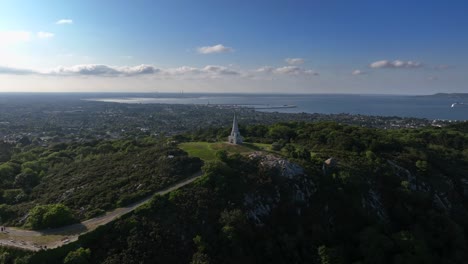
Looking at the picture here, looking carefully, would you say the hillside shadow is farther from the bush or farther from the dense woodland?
the dense woodland

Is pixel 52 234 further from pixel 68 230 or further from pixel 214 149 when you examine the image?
pixel 214 149

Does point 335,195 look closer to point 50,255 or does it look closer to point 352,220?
point 352,220

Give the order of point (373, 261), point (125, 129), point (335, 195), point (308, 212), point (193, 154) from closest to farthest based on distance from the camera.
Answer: point (373, 261)
point (308, 212)
point (335, 195)
point (193, 154)
point (125, 129)

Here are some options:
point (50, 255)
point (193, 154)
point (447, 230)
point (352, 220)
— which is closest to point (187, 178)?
point (193, 154)

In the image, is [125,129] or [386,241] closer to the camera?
[386,241]

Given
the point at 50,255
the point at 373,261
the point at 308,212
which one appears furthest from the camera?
the point at 308,212

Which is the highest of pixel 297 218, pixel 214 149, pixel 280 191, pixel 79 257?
pixel 214 149

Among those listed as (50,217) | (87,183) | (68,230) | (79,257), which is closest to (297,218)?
(79,257)
